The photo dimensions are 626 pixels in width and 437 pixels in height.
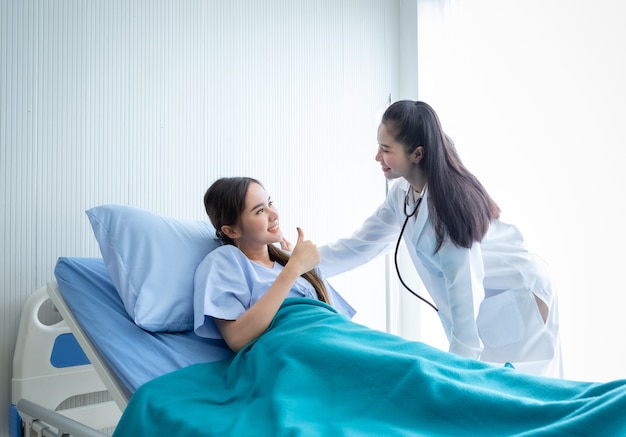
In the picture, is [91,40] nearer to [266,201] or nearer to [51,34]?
[51,34]

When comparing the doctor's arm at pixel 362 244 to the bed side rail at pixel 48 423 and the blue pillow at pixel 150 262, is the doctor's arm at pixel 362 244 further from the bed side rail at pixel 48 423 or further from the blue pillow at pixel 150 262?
the bed side rail at pixel 48 423

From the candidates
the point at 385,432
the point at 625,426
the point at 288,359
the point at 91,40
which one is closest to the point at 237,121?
the point at 91,40

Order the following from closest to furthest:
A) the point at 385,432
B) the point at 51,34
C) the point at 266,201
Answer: the point at 385,432 < the point at 266,201 < the point at 51,34

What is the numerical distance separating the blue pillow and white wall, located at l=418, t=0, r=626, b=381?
1382 mm

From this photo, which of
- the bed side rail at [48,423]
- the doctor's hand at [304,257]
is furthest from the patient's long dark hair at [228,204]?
the bed side rail at [48,423]

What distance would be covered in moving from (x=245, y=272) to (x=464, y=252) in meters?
0.62

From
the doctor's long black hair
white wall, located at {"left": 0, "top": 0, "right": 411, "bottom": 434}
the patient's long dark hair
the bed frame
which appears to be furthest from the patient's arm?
white wall, located at {"left": 0, "top": 0, "right": 411, "bottom": 434}

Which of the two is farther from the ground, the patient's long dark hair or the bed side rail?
the patient's long dark hair

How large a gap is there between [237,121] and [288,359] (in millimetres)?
1252

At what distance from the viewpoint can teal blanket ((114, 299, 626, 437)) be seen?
0.81 m

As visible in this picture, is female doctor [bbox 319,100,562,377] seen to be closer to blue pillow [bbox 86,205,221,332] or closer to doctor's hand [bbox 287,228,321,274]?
doctor's hand [bbox 287,228,321,274]

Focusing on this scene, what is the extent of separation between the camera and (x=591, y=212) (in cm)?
203

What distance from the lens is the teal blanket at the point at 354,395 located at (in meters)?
0.81

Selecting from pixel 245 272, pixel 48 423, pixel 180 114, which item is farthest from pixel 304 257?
pixel 180 114
